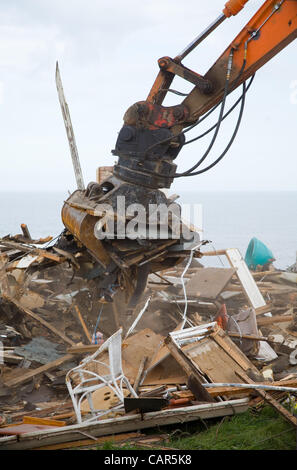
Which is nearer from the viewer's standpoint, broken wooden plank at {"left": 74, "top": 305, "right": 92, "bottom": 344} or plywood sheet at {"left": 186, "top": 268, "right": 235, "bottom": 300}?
broken wooden plank at {"left": 74, "top": 305, "right": 92, "bottom": 344}

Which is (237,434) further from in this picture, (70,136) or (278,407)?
(70,136)

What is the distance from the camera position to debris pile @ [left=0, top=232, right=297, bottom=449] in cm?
486

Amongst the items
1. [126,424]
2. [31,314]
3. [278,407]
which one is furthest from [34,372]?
[278,407]

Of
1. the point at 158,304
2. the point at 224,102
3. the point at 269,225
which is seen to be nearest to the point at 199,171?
the point at 224,102

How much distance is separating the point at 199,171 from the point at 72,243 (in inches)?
113

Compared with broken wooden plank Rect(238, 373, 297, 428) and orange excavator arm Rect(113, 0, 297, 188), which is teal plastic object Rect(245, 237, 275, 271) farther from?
broken wooden plank Rect(238, 373, 297, 428)

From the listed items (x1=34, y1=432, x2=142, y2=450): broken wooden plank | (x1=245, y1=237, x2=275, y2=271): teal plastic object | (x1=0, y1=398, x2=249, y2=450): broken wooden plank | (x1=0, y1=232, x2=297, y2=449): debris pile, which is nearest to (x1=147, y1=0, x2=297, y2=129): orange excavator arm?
(x1=0, y1=232, x2=297, y2=449): debris pile

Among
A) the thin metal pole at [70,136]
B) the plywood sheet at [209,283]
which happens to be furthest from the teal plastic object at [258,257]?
the thin metal pole at [70,136]

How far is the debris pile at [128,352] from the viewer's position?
486 centimetres

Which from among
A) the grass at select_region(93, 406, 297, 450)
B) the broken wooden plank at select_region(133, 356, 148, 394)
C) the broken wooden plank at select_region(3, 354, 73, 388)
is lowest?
the broken wooden plank at select_region(3, 354, 73, 388)

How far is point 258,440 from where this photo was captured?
4586 mm

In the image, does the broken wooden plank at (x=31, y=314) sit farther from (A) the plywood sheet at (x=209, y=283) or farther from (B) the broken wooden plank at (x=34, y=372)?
(A) the plywood sheet at (x=209, y=283)

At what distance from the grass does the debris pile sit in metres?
0.11

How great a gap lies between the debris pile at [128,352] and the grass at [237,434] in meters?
0.11
